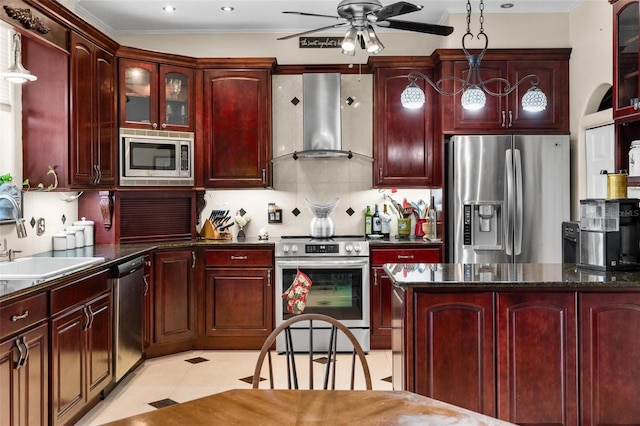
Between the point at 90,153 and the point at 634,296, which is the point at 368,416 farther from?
the point at 90,153

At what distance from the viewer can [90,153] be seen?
4.05m

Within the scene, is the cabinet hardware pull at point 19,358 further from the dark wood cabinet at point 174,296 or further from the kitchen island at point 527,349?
the dark wood cabinet at point 174,296

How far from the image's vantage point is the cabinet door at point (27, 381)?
2.36 m

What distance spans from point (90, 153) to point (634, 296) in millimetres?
3646

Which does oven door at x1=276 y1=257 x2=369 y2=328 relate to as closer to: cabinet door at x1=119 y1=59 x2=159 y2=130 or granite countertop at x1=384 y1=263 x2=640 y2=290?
granite countertop at x1=384 y1=263 x2=640 y2=290

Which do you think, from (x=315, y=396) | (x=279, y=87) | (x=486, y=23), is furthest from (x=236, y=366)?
(x=486, y=23)

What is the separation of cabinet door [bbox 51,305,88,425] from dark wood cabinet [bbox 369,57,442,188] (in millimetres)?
2904

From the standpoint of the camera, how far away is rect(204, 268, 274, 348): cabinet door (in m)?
4.80

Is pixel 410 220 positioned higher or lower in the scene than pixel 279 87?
lower

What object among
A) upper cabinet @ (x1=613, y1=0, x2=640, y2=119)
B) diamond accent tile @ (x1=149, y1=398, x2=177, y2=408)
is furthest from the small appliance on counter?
diamond accent tile @ (x1=149, y1=398, x2=177, y2=408)

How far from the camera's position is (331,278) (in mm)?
4812

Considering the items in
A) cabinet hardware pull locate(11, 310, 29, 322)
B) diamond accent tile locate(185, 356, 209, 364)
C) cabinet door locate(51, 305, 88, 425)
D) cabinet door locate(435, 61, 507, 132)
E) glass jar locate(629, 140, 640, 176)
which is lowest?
diamond accent tile locate(185, 356, 209, 364)

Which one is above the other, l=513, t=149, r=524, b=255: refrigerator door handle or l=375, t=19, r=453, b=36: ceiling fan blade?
l=375, t=19, r=453, b=36: ceiling fan blade

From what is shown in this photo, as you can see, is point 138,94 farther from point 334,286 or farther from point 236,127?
point 334,286
